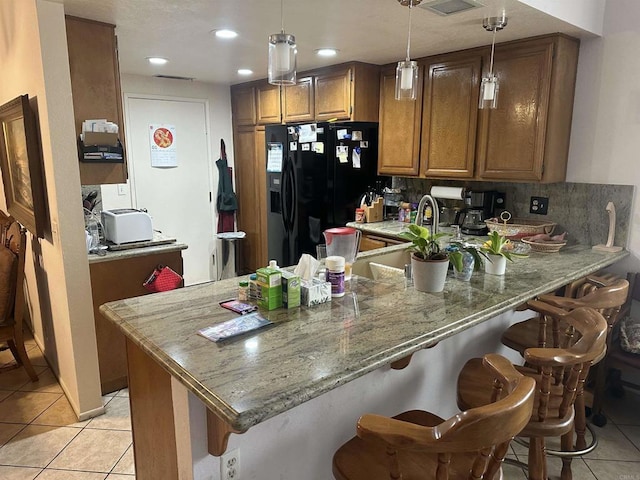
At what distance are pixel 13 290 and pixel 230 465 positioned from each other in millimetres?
2202

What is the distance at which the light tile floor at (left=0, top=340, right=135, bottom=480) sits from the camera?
7.13 ft

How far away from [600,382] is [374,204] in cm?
202

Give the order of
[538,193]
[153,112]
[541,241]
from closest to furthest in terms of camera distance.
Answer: [541,241] < [538,193] < [153,112]

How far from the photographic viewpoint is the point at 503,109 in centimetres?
295

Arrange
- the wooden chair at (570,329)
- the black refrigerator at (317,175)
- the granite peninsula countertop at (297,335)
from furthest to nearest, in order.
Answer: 1. the black refrigerator at (317,175)
2. the wooden chair at (570,329)
3. the granite peninsula countertop at (297,335)

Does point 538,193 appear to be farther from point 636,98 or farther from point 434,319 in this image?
point 434,319

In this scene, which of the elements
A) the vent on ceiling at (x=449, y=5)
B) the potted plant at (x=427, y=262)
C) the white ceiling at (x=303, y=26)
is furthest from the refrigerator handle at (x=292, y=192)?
the potted plant at (x=427, y=262)

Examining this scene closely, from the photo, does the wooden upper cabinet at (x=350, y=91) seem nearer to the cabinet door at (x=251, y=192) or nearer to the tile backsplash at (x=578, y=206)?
the cabinet door at (x=251, y=192)

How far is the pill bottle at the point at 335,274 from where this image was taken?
172 centimetres

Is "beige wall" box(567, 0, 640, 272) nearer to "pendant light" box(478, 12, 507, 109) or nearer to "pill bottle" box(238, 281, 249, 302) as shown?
"pendant light" box(478, 12, 507, 109)

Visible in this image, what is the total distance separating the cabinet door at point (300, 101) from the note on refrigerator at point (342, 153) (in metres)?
0.53

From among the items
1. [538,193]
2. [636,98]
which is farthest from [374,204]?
[636,98]

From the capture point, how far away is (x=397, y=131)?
3.62 metres

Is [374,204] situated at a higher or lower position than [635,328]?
higher
